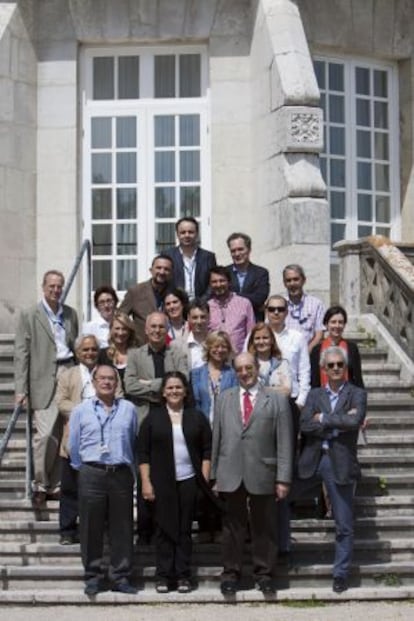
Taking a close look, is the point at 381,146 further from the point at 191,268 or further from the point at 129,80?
the point at 191,268

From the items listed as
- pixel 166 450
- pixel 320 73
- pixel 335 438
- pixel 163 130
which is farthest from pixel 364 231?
pixel 166 450

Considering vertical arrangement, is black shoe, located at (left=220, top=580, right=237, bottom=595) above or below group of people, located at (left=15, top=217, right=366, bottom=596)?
below

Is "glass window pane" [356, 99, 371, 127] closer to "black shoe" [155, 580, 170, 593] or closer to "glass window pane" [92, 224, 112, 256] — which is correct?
"glass window pane" [92, 224, 112, 256]

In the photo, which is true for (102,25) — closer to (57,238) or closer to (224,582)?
(57,238)

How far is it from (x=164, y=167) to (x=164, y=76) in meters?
1.10

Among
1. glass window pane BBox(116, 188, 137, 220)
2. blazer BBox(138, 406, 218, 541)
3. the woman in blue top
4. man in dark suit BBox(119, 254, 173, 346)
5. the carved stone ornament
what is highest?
the carved stone ornament

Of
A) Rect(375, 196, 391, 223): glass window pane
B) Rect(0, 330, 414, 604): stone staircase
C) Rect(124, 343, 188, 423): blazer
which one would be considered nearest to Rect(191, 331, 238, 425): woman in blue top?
Rect(124, 343, 188, 423): blazer

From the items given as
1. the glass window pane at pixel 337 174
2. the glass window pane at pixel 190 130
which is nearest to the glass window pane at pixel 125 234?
the glass window pane at pixel 190 130

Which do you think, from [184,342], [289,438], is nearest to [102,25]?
[184,342]

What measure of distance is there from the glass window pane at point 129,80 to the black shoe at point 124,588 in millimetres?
8098

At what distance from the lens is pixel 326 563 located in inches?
438

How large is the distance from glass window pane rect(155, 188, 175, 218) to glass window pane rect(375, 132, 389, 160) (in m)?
2.81

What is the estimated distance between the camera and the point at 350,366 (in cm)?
1158

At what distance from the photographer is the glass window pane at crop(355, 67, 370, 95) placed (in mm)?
18094
